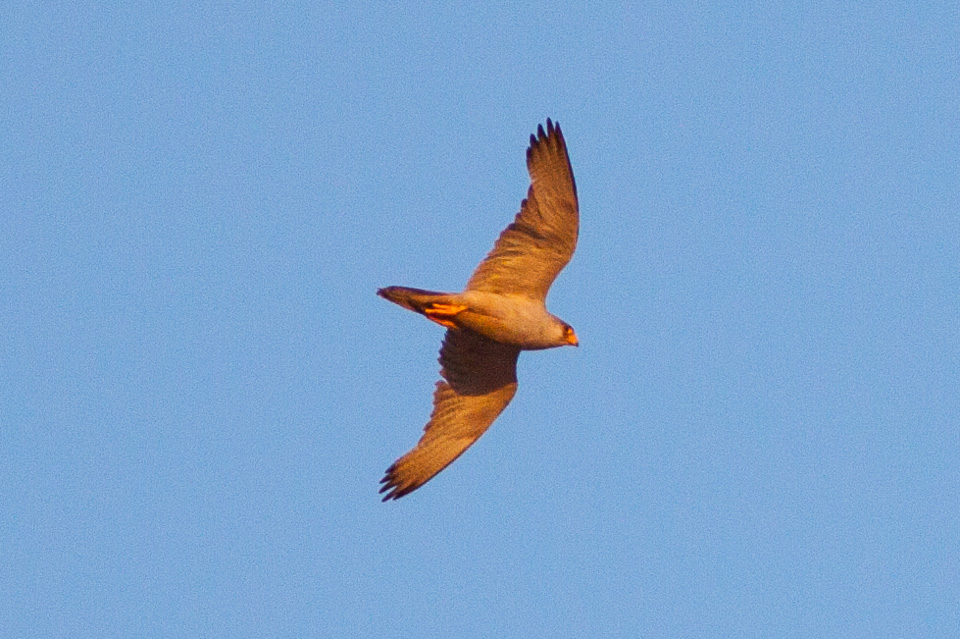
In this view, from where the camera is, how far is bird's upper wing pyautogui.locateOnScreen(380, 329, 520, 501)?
17.7 m

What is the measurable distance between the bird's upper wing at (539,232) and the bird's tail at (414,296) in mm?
411

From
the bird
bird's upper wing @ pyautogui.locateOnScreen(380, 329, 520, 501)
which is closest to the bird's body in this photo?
the bird

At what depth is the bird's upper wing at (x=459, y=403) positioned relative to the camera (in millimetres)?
17688

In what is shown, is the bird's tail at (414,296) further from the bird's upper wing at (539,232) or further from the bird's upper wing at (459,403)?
the bird's upper wing at (459,403)

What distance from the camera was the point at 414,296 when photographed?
16719mm

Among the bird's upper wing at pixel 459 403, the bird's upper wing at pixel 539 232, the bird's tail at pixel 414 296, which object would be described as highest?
the bird's upper wing at pixel 539 232

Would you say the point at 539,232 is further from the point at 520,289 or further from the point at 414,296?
the point at 414,296

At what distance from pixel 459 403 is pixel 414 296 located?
1689 millimetres

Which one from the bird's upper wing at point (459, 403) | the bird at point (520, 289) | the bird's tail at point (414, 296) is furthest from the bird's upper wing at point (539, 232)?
the bird's upper wing at point (459, 403)

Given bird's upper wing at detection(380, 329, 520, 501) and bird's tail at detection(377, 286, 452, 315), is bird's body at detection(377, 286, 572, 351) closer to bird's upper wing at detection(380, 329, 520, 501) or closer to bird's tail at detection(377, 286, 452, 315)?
bird's tail at detection(377, 286, 452, 315)

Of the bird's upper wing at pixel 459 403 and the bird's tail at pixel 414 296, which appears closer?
the bird's tail at pixel 414 296

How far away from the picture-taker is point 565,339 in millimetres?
17094

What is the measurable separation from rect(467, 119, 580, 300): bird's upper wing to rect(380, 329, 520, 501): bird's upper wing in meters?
0.92

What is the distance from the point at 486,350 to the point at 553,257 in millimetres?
1463
